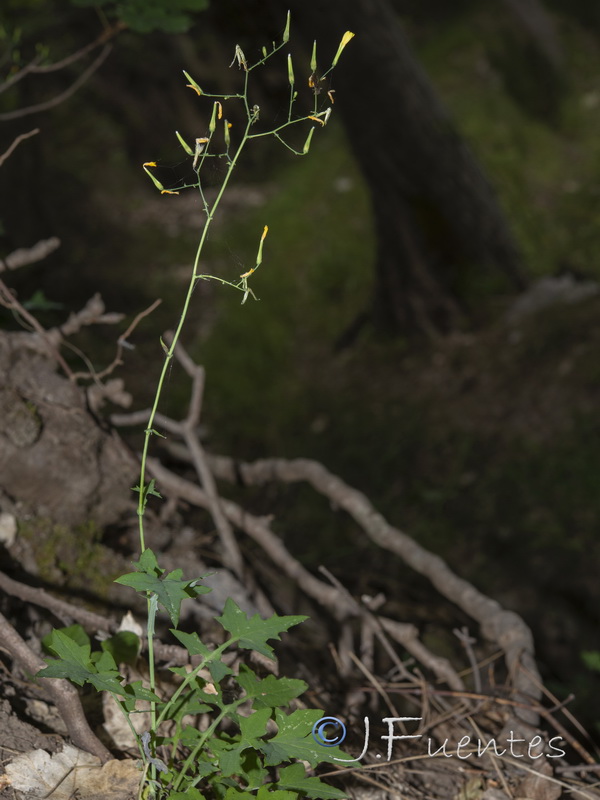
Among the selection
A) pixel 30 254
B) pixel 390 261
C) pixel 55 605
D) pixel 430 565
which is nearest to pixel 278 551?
pixel 430 565

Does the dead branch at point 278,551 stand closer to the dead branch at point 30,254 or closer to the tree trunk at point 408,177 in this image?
the dead branch at point 30,254

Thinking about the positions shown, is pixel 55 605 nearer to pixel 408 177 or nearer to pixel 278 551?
pixel 278 551

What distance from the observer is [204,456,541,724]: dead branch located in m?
1.88

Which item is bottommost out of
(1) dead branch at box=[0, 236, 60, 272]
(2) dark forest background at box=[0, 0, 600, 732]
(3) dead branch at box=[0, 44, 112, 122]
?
(2) dark forest background at box=[0, 0, 600, 732]

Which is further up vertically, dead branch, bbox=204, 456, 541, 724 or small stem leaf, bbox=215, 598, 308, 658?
small stem leaf, bbox=215, 598, 308, 658

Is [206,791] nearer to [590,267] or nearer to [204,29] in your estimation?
[590,267]

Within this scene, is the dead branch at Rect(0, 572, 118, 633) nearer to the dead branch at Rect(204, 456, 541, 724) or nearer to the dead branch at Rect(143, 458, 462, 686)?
the dead branch at Rect(143, 458, 462, 686)

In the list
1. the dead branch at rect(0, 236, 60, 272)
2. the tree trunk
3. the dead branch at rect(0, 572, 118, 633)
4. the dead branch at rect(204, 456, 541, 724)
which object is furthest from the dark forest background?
the dead branch at rect(0, 572, 118, 633)

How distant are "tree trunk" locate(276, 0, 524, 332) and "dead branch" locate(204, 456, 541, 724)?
2.78 meters

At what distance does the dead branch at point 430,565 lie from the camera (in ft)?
6.16

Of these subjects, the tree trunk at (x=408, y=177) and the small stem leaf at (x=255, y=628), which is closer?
the small stem leaf at (x=255, y=628)

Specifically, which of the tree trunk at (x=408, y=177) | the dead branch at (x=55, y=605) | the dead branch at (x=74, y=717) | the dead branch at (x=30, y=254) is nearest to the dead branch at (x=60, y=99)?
the dead branch at (x=30, y=254)

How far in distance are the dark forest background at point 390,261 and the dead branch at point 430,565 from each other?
15.9 inches

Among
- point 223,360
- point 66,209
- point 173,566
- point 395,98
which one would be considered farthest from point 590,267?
point 66,209
